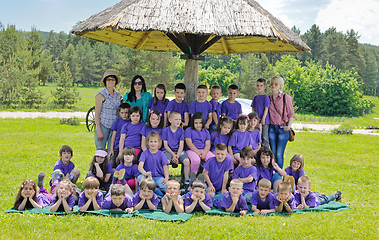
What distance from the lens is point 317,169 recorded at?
943cm

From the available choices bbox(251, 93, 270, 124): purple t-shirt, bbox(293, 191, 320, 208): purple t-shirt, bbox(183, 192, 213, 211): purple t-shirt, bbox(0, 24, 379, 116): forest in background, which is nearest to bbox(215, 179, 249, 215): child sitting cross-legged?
bbox(183, 192, 213, 211): purple t-shirt

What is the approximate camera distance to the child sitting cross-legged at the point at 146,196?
488cm

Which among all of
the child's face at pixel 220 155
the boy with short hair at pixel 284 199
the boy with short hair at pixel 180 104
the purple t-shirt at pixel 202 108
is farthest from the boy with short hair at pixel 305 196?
the boy with short hair at pixel 180 104

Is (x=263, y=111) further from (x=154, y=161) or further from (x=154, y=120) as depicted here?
(x=154, y=161)

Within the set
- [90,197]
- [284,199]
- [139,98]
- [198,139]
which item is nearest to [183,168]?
[198,139]

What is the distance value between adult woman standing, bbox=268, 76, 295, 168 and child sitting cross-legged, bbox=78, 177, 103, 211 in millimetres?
3564

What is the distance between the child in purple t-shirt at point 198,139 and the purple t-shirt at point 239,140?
0.43m

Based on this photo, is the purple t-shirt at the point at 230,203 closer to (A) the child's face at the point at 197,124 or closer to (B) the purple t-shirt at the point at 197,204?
(B) the purple t-shirt at the point at 197,204

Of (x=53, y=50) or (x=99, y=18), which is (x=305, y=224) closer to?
(x=99, y=18)

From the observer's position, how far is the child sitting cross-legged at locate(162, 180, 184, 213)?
4.75 metres

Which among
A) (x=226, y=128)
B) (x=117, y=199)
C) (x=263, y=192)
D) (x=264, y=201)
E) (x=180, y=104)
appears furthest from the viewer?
(x=180, y=104)

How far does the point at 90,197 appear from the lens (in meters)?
4.82

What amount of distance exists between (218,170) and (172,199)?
1060 mm

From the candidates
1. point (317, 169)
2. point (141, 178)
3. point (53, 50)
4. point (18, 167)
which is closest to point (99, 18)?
point (141, 178)
